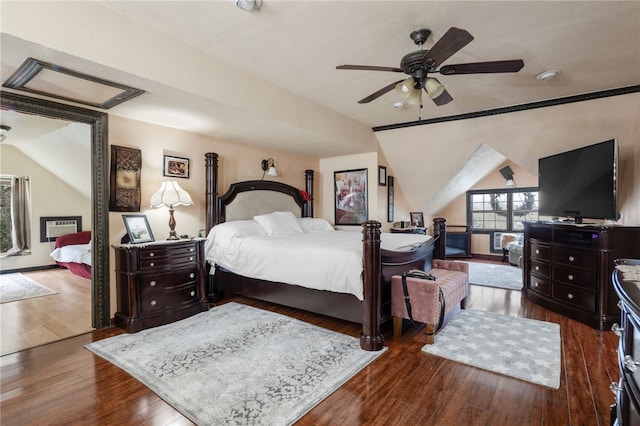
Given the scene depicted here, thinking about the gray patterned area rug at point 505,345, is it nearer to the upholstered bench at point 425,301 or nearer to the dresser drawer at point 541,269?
the upholstered bench at point 425,301

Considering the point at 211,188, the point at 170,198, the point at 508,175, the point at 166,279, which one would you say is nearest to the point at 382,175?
the point at 211,188

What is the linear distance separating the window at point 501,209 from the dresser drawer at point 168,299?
6710 millimetres

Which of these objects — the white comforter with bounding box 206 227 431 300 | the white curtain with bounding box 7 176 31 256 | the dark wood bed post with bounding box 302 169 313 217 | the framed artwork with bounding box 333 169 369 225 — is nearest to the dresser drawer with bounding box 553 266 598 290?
the white comforter with bounding box 206 227 431 300

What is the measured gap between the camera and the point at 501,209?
743 centimetres

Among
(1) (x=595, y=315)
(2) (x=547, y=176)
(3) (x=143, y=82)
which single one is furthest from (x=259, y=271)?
(2) (x=547, y=176)

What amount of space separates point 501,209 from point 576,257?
14.4 ft

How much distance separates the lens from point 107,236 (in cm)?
320

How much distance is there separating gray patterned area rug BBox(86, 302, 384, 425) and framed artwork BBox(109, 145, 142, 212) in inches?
53.1

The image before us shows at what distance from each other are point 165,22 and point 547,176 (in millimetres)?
4565

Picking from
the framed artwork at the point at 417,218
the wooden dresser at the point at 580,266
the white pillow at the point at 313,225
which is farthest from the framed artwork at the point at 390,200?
the wooden dresser at the point at 580,266

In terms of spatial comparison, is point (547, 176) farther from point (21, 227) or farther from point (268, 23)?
point (21, 227)

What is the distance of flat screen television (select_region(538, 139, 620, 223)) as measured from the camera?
318 cm

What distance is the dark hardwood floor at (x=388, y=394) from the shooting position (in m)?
1.78

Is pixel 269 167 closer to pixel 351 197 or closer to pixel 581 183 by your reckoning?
pixel 351 197
